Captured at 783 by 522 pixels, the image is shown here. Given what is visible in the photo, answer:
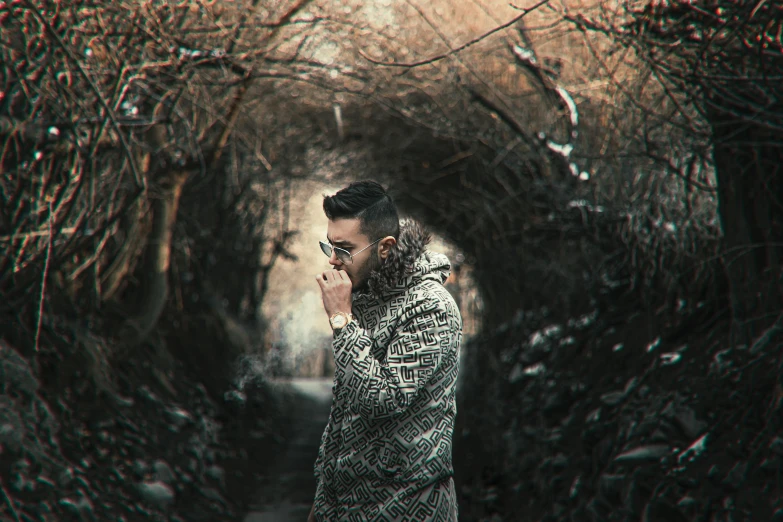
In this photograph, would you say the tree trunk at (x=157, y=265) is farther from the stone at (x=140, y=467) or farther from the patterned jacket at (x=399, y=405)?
the patterned jacket at (x=399, y=405)

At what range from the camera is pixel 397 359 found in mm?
2562

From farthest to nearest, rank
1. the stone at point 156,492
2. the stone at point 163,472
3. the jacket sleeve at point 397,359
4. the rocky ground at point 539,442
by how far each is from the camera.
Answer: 1. the stone at point 163,472
2. the stone at point 156,492
3. the rocky ground at point 539,442
4. the jacket sleeve at point 397,359

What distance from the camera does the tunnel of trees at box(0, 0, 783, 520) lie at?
4.90 meters

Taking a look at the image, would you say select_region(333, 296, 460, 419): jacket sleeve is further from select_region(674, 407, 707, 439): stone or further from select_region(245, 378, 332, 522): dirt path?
select_region(245, 378, 332, 522): dirt path

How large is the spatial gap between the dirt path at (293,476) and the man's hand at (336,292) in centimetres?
405

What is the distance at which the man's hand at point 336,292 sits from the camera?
8.71 feet

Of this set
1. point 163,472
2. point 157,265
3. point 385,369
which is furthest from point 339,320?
point 157,265

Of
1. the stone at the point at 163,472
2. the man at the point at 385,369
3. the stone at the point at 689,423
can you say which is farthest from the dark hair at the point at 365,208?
the stone at the point at 163,472

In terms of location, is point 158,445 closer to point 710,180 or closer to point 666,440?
point 666,440

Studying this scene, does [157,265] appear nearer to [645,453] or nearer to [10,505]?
[10,505]

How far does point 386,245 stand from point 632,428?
3.39 meters

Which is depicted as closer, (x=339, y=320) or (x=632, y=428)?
(x=339, y=320)

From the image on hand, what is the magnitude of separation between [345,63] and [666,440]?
5.65 m

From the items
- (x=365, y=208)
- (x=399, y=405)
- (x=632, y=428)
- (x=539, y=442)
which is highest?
(x=365, y=208)
